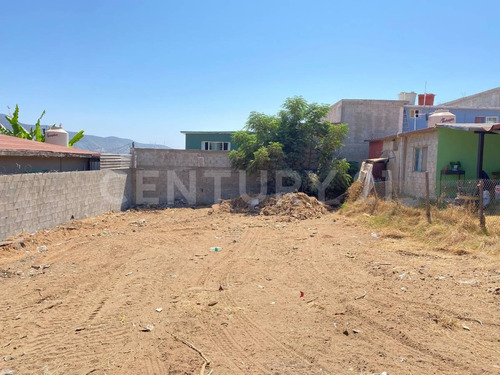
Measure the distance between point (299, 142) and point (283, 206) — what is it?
3.64 meters

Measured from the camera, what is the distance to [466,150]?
1191 centimetres

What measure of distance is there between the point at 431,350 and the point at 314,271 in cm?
283

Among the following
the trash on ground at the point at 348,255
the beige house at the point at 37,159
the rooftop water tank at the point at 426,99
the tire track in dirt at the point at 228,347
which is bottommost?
the tire track in dirt at the point at 228,347

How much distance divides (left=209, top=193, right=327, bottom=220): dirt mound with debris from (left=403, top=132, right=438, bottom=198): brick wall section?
Answer: 363 centimetres

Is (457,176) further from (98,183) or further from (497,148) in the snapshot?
(98,183)

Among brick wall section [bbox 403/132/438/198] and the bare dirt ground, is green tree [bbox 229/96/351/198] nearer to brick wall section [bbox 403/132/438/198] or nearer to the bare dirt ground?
brick wall section [bbox 403/132/438/198]

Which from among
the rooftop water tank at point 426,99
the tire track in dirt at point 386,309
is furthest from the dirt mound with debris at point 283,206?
the rooftop water tank at point 426,99

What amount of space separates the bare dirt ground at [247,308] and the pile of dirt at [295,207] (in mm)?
3723

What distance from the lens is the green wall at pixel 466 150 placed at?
11.8 m

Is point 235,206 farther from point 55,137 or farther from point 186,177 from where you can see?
point 55,137

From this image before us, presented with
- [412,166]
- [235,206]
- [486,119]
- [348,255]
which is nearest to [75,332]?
[348,255]

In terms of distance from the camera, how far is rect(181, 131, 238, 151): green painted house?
22109 millimetres

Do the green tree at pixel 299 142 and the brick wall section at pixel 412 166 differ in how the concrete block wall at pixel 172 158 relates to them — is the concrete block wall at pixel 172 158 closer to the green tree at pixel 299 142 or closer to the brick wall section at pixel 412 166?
the green tree at pixel 299 142

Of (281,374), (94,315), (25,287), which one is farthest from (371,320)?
(25,287)
